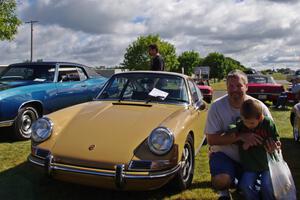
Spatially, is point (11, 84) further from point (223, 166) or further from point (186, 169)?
point (223, 166)

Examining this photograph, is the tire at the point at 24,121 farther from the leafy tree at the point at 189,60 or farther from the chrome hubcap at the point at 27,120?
the leafy tree at the point at 189,60

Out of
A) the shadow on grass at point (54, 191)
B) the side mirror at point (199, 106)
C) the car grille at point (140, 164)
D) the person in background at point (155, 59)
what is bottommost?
the shadow on grass at point (54, 191)

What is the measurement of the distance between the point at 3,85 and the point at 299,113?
551 centimetres

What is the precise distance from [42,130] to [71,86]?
4.12m

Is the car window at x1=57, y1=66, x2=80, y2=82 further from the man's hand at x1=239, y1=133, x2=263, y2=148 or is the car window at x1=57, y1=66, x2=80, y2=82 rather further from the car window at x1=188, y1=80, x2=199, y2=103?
the man's hand at x1=239, y1=133, x2=263, y2=148

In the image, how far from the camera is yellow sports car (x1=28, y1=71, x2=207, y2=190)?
13.3 ft

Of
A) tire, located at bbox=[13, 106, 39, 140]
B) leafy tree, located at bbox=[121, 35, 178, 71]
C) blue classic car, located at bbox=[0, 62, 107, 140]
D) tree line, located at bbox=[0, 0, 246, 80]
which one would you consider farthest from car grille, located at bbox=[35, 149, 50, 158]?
leafy tree, located at bbox=[121, 35, 178, 71]

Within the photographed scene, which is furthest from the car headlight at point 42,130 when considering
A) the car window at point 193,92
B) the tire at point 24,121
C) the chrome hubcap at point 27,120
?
the chrome hubcap at point 27,120

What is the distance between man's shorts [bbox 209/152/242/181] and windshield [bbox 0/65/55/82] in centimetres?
532

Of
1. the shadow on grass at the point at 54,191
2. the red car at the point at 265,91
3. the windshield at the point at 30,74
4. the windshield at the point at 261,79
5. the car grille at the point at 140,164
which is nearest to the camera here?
the car grille at the point at 140,164

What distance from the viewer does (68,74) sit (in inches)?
350

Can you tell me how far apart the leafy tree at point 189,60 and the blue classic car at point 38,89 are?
80.3 m

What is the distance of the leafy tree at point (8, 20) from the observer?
16469mm

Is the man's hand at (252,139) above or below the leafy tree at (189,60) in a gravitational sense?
below
